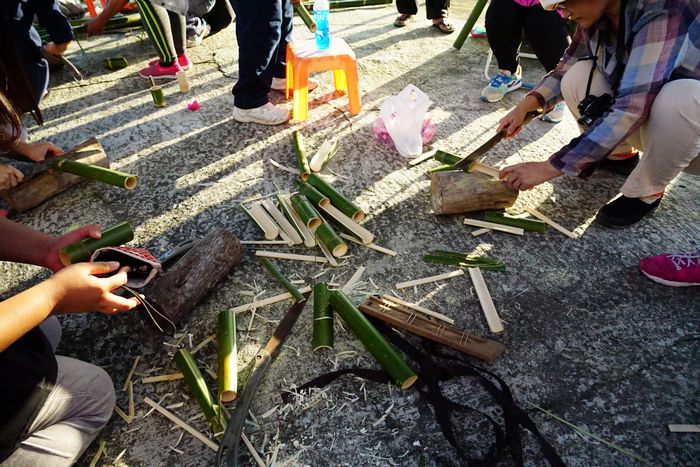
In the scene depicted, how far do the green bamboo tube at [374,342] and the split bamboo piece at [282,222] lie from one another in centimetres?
69

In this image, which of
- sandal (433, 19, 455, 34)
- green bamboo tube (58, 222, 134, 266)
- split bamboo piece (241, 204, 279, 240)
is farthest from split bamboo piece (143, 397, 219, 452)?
sandal (433, 19, 455, 34)

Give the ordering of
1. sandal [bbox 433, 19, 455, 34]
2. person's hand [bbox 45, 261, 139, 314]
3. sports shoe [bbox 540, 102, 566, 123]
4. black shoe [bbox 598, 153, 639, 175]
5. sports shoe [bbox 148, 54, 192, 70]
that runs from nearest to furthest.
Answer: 1. person's hand [bbox 45, 261, 139, 314]
2. black shoe [bbox 598, 153, 639, 175]
3. sports shoe [bbox 540, 102, 566, 123]
4. sports shoe [bbox 148, 54, 192, 70]
5. sandal [bbox 433, 19, 455, 34]

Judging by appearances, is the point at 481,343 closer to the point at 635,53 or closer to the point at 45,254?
the point at 635,53

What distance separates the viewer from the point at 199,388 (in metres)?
2.19

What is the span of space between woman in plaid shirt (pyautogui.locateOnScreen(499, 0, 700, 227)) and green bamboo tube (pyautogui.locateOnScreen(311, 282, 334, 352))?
161cm

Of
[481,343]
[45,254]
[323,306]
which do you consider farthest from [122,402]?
[481,343]

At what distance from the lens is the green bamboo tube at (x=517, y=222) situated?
3.13 meters

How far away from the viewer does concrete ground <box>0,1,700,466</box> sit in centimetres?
212

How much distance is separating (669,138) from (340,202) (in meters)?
2.18

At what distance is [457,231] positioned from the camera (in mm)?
3215

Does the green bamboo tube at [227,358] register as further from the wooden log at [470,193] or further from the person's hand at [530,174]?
the person's hand at [530,174]

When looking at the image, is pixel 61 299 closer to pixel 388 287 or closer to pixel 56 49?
pixel 388 287

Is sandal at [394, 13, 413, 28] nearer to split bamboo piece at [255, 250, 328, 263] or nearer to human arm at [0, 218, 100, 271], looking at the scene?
split bamboo piece at [255, 250, 328, 263]

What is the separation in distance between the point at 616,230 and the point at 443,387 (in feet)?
6.31
